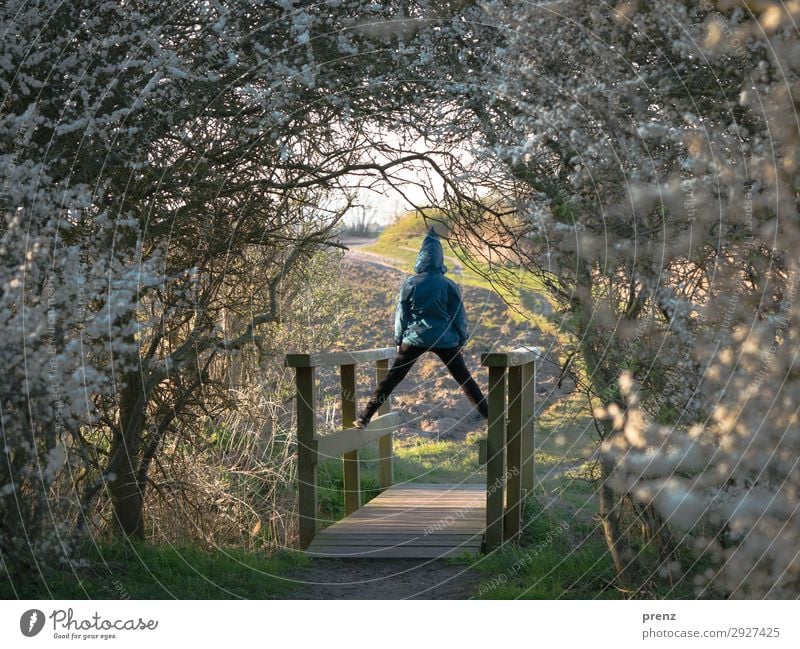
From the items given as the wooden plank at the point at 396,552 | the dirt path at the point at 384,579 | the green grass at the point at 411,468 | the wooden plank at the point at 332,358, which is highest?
the wooden plank at the point at 332,358

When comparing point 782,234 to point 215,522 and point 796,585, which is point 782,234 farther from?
point 215,522

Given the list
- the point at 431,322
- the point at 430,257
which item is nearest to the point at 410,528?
the point at 431,322

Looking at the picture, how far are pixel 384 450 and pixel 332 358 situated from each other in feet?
5.19

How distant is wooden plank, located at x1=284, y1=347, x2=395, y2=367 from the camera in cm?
528

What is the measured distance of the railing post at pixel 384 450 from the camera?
692 centimetres

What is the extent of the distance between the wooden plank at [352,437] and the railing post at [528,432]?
1092 millimetres

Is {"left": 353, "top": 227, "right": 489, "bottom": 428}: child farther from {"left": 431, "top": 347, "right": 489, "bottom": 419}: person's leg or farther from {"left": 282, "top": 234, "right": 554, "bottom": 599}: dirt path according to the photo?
{"left": 282, "top": 234, "right": 554, "bottom": 599}: dirt path

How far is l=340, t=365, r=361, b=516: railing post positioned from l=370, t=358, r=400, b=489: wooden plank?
55cm

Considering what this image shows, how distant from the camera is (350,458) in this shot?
21.1 feet

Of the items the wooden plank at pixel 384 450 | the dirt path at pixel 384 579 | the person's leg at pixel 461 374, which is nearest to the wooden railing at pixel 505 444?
the dirt path at pixel 384 579

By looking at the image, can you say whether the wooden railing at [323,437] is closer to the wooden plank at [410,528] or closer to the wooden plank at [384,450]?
the wooden plank at [384,450]

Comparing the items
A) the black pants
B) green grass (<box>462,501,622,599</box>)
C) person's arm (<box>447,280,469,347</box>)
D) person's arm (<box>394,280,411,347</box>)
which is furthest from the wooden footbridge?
person's arm (<box>447,280,469,347</box>)

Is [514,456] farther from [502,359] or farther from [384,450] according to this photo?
[384,450]

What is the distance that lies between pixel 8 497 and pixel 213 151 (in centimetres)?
197
